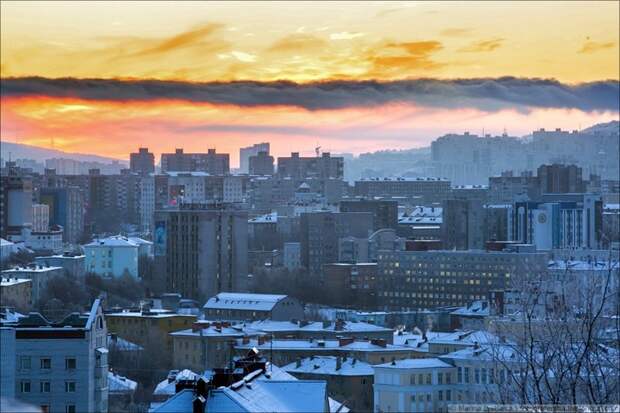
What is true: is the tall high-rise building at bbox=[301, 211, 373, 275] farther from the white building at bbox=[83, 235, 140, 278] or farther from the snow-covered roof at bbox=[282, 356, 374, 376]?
the snow-covered roof at bbox=[282, 356, 374, 376]

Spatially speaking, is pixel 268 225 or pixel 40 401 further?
pixel 268 225

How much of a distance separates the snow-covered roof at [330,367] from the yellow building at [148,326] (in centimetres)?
701

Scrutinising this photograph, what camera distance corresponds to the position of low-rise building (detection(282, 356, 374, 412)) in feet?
102

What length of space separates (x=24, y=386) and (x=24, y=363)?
273 mm

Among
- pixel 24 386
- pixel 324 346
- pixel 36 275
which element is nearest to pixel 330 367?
pixel 324 346

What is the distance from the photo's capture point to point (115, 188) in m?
109

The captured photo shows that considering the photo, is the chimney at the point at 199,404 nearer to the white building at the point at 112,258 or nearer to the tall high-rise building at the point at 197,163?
the white building at the point at 112,258

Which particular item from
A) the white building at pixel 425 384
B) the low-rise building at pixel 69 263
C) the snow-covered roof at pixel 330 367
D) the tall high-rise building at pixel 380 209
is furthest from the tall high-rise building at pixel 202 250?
the white building at pixel 425 384

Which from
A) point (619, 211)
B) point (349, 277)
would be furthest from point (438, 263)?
point (619, 211)

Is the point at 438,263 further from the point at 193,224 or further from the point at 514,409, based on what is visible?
the point at 514,409

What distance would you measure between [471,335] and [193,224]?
26106mm

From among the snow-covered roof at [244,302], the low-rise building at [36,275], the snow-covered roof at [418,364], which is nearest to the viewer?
the snow-covered roof at [418,364]

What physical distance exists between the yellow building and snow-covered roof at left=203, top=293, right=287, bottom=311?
5075mm

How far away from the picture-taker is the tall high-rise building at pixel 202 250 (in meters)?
59.5
